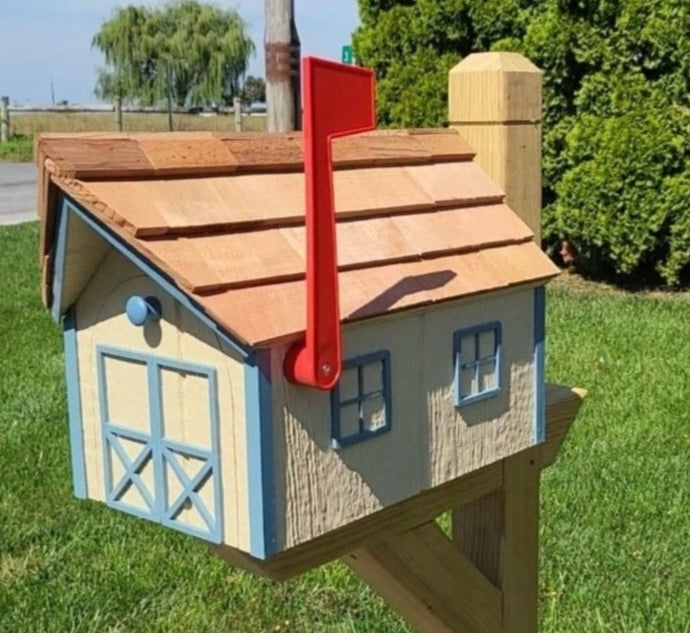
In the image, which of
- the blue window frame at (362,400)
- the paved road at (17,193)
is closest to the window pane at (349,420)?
the blue window frame at (362,400)

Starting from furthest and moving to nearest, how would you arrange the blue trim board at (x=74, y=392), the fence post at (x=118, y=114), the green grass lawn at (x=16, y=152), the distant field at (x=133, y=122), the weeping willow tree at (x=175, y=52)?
the weeping willow tree at (x=175, y=52), the distant field at (x=133, y=122), the green grass lawn at (x=16, y=152), the fence post at (x=118, y=114), the blue trim board at (x=74, y=392)

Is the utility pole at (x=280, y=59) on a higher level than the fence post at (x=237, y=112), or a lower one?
higher

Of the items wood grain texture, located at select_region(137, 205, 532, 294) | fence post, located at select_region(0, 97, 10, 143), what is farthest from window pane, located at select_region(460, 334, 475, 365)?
fence post, located at select_region(0, 97, 10, 143)

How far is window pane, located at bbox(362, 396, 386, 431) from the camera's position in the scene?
3.76 feet

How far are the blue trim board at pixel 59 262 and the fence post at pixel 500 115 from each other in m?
0.54

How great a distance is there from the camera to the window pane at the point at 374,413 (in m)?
1.15

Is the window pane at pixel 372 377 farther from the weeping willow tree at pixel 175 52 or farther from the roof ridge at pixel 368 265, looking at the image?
the weeping willow tree at pixel 175 52

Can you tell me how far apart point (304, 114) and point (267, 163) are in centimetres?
13

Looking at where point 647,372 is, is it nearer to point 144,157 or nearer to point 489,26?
point 489,26

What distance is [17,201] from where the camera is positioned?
13.8 m

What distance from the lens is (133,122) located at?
23.8m

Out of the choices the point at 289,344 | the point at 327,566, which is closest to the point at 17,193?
the point at 327,566

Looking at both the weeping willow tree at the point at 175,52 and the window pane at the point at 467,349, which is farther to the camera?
the weeping willow tree at the point at 175,52

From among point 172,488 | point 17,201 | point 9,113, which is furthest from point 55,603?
point 9,113
